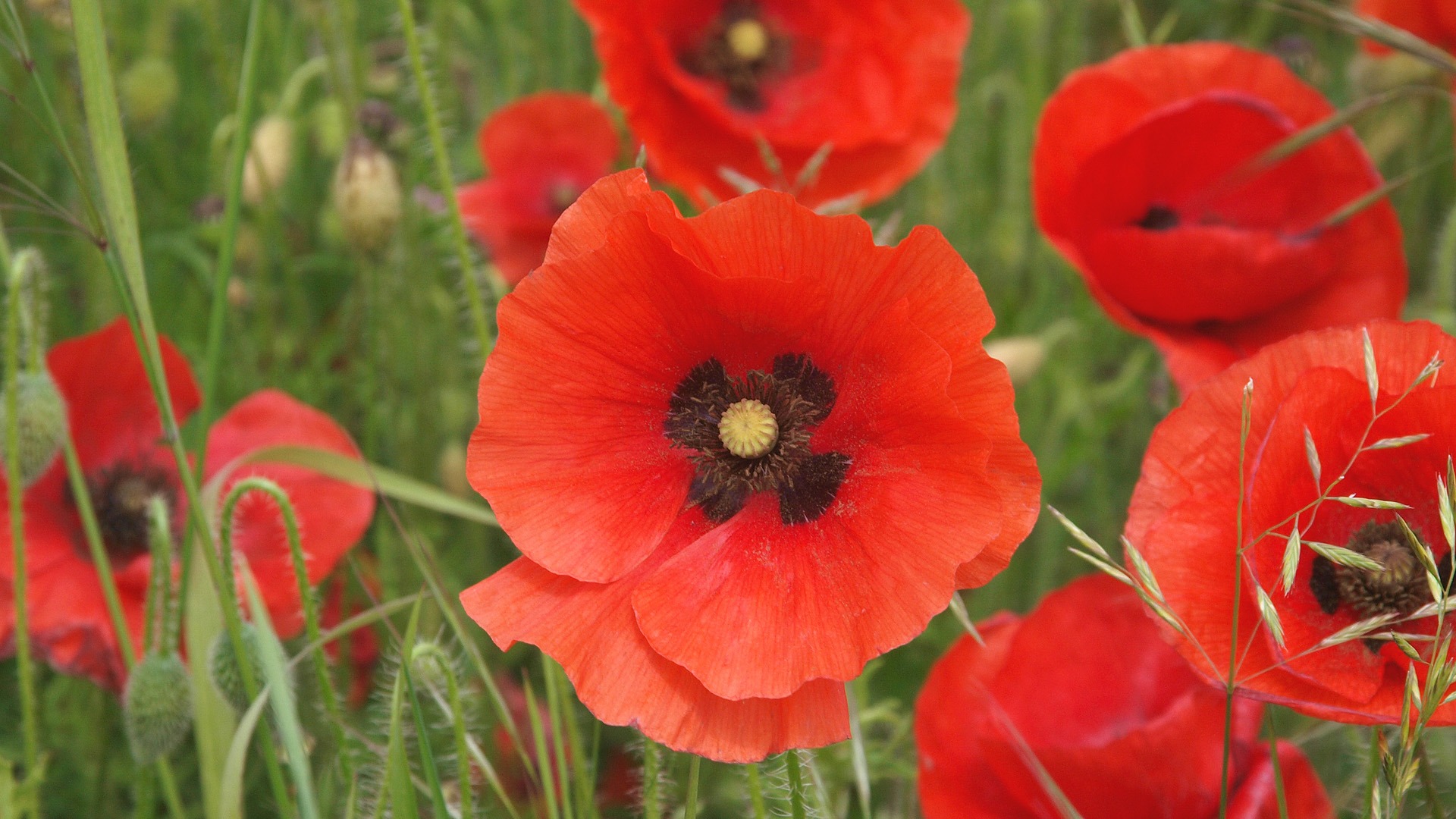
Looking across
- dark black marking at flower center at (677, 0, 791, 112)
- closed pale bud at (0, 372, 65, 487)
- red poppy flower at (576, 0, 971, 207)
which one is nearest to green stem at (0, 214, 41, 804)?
closed pale bud at (0, 372, 65, 487)

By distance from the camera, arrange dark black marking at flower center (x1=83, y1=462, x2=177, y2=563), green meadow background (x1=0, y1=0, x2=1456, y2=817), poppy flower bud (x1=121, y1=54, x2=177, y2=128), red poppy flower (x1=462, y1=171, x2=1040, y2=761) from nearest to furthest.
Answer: red poppy flower (x1=462, y1=171, x2=1040, y2=761) < dark black marking at flower center (x1=83, y1=462, x2=177, y2=563) < green meadow background (x1=0, y1=0, x2=1456, y2=817) < poppy flower bud (x1=121, y1=54, x2=177, y2=128)

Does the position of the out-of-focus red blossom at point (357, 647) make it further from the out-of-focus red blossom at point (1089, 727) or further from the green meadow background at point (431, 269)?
the out-of-focus red blossom at point (1089, 727)

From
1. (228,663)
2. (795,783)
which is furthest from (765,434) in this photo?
(228,663)

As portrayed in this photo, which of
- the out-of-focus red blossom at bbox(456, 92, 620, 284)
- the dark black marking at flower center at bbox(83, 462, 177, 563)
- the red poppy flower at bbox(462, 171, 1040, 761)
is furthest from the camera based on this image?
the out-of-focus red blossom at bbox(456, 92, 620, 284)

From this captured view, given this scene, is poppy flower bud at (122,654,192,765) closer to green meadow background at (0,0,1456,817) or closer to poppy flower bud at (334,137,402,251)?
green meadow background at (0,0,1456,817)

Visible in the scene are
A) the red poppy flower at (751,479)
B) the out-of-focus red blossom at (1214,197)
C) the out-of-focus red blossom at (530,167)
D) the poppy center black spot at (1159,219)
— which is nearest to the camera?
the red poppy flower at (751,479)

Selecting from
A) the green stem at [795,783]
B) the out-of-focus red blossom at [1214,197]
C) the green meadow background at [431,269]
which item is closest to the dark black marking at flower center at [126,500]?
the green meadow background at [431,269]

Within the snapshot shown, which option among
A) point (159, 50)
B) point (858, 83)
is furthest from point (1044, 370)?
point (159, 50)

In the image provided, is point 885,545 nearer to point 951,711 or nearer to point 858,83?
point 951,711
